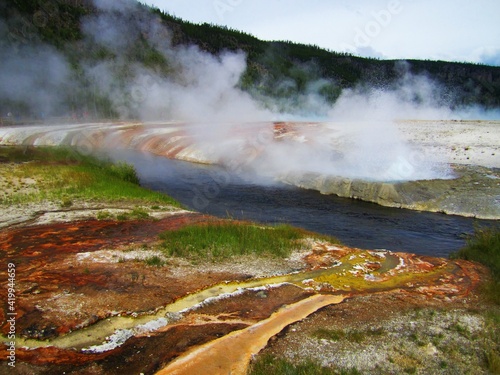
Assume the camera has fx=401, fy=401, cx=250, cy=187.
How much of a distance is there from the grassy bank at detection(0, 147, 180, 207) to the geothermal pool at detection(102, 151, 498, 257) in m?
1.60

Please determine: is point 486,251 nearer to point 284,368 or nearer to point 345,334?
point 345,334

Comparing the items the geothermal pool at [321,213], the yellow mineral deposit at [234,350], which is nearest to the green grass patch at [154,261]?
the yellow mineral deposit at [234,350]

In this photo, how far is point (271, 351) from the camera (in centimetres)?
479

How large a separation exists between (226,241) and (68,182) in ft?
26.1

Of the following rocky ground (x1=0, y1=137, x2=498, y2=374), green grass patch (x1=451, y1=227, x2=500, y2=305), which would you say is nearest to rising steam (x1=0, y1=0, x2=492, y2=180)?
green grass patch (x1=451, y1=227, x2=500, y2=305)

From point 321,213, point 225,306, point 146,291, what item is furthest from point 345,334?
point 321,213

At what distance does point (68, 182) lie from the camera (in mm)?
13758

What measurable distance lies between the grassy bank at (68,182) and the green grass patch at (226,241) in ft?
13.0

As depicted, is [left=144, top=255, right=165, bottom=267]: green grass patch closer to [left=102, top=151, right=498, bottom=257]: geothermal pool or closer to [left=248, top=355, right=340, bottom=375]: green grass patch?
[left=248, top=355, right=340, bottom=375]: green grass patch

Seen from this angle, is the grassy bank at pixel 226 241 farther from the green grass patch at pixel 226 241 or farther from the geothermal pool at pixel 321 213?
the geothermal pool at pixel 321 213

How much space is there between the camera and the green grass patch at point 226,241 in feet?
26.1

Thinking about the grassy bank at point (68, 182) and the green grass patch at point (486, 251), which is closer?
the green grass patch at point (486, 251)

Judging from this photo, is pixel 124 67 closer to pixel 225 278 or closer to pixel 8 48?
pixel 8 48

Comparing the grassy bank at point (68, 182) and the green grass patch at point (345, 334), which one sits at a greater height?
the grassy bank at point (68, 182)
